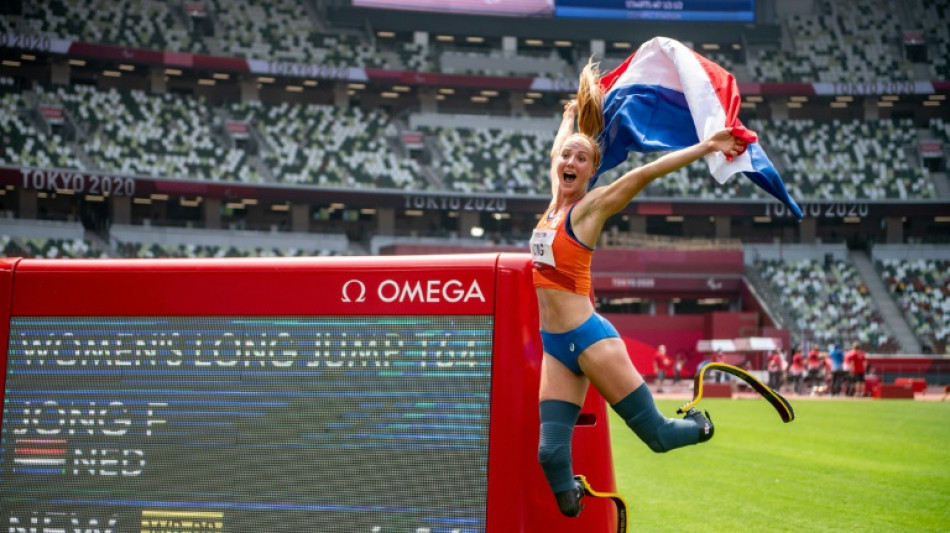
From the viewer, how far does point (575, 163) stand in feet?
15.2

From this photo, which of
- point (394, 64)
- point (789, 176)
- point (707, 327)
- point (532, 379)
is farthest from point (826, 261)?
point (532, 379)

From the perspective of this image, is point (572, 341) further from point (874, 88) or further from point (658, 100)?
point (874, 88)

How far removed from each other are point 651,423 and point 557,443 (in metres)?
0.57

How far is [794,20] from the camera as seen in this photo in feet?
207

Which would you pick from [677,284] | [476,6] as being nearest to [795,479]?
[677,284]

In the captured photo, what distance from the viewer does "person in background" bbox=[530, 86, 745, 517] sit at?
4.20 m

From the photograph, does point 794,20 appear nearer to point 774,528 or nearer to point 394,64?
point 394,64

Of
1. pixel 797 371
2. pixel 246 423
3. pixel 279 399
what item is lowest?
pixel 797 371

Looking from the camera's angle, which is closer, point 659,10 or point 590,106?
point 590,106

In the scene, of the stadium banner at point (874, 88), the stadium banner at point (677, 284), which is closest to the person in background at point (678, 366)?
the stadium banner at point (677, 284)

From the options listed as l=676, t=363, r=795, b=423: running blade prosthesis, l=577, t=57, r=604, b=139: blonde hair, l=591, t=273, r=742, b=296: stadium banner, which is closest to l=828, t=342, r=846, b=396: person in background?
l=591, t=273, r=742, b=296: stadium banner

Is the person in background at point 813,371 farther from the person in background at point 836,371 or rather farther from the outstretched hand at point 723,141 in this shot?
the outstretched hand at point 723,141

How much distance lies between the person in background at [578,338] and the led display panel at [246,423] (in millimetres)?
289

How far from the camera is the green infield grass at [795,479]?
810 cm
